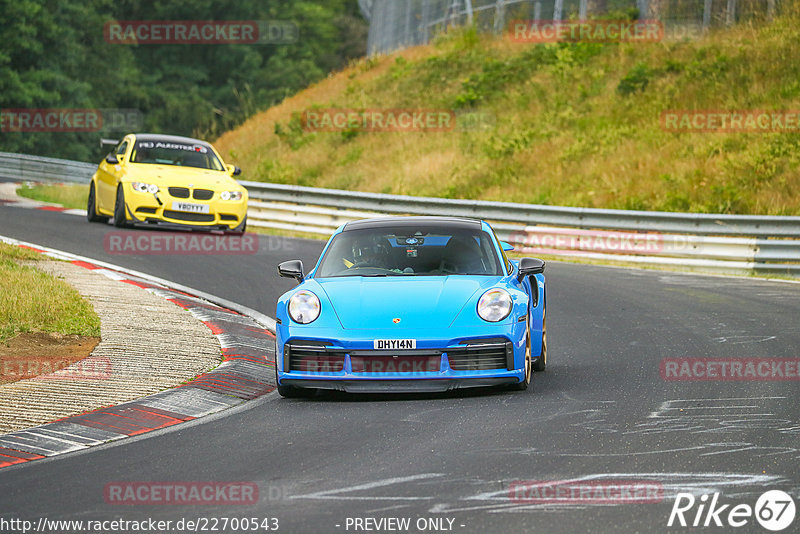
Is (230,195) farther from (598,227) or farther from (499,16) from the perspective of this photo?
(499,16)

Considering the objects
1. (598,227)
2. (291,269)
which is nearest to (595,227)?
(598,227)

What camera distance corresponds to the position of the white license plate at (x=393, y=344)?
839 centimetres

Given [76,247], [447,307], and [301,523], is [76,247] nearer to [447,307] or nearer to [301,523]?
[447,307]

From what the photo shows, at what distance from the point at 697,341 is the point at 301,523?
7019 millimetres

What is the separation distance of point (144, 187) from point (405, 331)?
1270 centimetres

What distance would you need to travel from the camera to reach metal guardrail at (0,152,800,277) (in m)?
19.2

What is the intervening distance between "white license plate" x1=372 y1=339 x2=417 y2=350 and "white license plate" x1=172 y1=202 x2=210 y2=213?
40.8 feet

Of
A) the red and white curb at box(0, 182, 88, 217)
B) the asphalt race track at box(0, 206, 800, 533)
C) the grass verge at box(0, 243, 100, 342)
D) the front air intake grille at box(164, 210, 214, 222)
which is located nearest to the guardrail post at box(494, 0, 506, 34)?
the red and white curb at box(0, 182, 88, 217)

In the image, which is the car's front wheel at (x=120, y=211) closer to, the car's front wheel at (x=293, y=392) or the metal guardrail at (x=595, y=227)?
the metal guardrail at (x=595, y=227)

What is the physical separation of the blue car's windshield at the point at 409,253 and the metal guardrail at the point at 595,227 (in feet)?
34.2

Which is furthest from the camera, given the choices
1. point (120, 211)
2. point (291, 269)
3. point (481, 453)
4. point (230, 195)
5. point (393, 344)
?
point (230, 195)

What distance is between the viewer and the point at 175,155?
71.3 ft

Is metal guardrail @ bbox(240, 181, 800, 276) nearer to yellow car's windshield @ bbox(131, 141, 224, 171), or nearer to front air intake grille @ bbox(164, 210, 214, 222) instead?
yellow car's windshield @ bbox(131, 141, 224, 171)

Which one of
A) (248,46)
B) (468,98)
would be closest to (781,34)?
(468,98)
